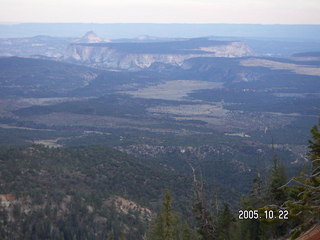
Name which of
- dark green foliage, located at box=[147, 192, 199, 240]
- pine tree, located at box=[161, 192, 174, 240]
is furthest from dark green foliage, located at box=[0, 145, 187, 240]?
pine tree, located at box=[161, 192, 174, 240]

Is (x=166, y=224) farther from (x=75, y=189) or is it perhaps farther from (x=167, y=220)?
(x=75, y=189)

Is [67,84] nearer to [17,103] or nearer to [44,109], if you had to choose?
[17,103]

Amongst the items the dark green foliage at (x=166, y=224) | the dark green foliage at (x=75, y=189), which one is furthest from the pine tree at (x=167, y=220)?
the dark green foliage at (x=75, y=189)

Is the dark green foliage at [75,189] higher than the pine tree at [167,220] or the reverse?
the reverse

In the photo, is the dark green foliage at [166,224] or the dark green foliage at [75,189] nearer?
the dark green foliage at [166,224]

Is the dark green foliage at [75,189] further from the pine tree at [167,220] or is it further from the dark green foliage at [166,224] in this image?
the pine tree at [167,220]

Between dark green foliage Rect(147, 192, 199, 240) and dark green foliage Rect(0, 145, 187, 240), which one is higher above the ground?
dark green foliage Rect(147, 192, 199, 240)

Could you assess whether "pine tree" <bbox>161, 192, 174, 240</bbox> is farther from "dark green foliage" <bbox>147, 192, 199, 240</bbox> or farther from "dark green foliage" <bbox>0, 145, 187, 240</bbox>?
"dark green foliage" <bbox>0, 145, 187, 240</bbox>

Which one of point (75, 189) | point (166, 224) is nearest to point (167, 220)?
point (166, 224)

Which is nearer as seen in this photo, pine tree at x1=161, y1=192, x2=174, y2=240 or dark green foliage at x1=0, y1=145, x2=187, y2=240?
pine tree at x1=161, y1=192, x2=174, y2=240

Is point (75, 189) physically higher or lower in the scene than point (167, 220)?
lower

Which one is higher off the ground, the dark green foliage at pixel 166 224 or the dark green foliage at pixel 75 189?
the dark green foliage at pixel 166 224
